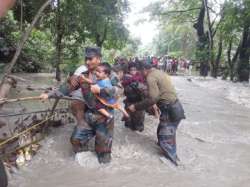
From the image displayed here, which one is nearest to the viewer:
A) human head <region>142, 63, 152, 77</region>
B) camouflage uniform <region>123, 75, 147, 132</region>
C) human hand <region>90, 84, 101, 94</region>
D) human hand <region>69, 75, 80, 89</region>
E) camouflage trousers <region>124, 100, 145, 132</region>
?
human hand <region>90, 84, 101, 94</region>

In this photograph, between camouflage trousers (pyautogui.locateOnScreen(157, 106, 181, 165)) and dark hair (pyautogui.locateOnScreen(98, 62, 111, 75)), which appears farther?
camouflage trousers (pyautogui.locateOnScreen(157, 106, 181, 165))

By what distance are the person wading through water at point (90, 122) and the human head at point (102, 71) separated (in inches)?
2.0

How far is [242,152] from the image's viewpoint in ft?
24.2

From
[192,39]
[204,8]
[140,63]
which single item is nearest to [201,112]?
[140,63]

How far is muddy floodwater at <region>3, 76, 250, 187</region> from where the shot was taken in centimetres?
559

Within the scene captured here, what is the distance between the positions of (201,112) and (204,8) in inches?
704

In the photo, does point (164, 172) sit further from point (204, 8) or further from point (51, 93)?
point (204, 8)

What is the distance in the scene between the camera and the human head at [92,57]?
5758 mm

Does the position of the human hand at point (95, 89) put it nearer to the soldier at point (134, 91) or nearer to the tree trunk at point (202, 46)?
the soldier at point (134, 91)

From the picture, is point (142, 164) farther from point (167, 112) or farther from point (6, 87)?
point (6, 87)

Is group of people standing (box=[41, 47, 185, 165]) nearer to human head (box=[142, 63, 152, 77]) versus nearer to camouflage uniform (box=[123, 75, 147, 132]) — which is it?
human head (box=[142, 63, 152, 77])

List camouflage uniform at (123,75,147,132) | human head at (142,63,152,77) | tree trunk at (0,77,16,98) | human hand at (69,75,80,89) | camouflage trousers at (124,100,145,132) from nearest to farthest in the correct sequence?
tree trunk at (0,77,16,98)
human hand at (69,75,80,89)
human head at (142,63,152,77)
camouflage uniform at (123,75,147,132)
camouflage trousers at (124,100,145,132)

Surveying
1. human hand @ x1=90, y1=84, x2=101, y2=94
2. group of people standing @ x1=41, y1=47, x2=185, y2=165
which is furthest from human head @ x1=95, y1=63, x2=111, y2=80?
human hand @ x1=90, y1=84, x2=101, y2=94

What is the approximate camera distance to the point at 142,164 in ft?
20.5
